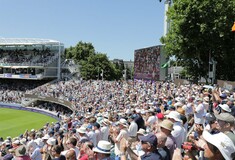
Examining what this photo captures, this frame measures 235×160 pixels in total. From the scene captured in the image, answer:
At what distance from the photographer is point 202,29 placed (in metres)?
27.4

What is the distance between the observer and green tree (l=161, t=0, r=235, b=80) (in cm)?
2791

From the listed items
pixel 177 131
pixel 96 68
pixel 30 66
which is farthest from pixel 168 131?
pixel 96 68

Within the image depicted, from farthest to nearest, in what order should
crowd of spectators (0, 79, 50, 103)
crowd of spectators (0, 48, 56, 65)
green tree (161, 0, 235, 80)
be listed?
1. crowd of spectators (0, 48, 56, 65)
2. crowd of spectators (0, 79, 50, 103)
3. green tree (161, 0, 235, 80)

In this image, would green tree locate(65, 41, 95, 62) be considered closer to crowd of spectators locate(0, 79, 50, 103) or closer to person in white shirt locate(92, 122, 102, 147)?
crowd of spectators locate(0, 79, 50, 103)

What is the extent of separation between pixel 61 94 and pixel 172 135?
36331 millimetres

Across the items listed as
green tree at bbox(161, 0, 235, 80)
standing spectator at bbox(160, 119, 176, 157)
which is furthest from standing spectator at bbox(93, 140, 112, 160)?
green tree at bbox(161, 0, 235, 80)

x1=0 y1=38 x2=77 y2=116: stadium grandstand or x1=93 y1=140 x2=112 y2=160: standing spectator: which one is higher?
x1=0 y1=38 x2=77 y2=116: stadium grandstand

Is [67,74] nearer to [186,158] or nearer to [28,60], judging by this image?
[28,60]

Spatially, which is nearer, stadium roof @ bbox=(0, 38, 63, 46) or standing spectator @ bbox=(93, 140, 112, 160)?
standing spectator @ bbox=(93, 140, 112, 160)

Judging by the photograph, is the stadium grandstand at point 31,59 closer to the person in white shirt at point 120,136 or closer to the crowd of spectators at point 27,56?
the crowd of spectators at point 27,56

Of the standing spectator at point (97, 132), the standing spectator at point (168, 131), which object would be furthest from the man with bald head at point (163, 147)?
the standing spectator at point (97, 132)

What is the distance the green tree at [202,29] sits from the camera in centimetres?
2791

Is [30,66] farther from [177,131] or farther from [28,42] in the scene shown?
[177,131]

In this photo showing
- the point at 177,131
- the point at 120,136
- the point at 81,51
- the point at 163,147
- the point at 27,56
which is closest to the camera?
the point at 163,147
